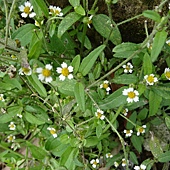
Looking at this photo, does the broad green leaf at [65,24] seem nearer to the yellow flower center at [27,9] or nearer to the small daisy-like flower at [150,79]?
the yellow flower center at [27,9]

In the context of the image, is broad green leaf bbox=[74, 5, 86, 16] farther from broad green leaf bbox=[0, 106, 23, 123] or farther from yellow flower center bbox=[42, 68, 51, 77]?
broad green leaf bbox=[0, 106, 23, 123]

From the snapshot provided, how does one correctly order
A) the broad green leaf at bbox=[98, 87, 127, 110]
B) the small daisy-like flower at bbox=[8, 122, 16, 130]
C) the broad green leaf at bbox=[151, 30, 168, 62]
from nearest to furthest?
1. the broad green leaf at bbox=[151, 30, 168, 62]
2. the broad green leaf at bbox=[98, 87, 127, 110]
3. the small daisy-like flower at bbox=[8, 122, 16, 130]

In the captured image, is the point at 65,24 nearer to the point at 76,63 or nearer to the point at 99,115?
the point at 76,63

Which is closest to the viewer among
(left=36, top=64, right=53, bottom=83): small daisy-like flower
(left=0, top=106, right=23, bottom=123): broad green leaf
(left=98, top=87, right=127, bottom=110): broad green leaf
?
(left=36, top=64, right=53, bottom=83): small daisy-like flower

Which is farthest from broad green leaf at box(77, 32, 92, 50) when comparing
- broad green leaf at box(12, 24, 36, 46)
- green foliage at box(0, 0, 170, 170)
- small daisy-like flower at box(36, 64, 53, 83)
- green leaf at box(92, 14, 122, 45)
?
small daisy-like flower at box(36, 64, 53, 83)

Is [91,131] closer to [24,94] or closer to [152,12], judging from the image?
[24,94]

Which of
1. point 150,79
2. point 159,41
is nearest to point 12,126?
point 150,79

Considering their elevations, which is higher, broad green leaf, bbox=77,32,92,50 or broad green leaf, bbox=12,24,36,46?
broad green leaf, bbox=12,24,36,46

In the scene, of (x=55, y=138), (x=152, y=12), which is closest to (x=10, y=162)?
(x=55, y=138)

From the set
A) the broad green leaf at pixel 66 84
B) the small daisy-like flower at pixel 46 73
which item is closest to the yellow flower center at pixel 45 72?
the small daisy-like flower at pixel 46 73
